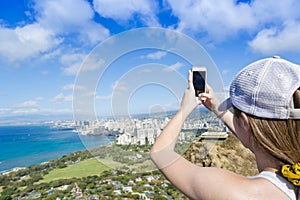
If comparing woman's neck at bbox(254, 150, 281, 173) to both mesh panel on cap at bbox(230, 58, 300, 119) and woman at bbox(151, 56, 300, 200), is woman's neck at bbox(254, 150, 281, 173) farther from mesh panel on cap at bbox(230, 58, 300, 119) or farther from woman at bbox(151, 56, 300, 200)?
mesh panel on cap at bbox(230, 58, 300, 119)

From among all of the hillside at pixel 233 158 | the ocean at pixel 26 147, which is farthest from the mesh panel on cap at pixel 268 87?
the ocean at pixel 26 147

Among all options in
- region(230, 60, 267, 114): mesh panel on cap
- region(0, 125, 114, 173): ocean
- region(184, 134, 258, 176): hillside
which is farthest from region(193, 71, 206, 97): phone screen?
region(0, 125, 114, 173): ocean

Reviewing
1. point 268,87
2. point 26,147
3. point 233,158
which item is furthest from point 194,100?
point 26,147

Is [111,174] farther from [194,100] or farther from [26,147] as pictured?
[26,147]

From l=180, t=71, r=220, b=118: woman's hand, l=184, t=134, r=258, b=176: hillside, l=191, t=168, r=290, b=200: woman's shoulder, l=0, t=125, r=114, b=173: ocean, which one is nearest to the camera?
l=191, t=168, r=290, b=200: woman's shoulder

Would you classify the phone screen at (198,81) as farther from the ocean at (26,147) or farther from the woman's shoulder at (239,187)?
the ocean at (26,147)
